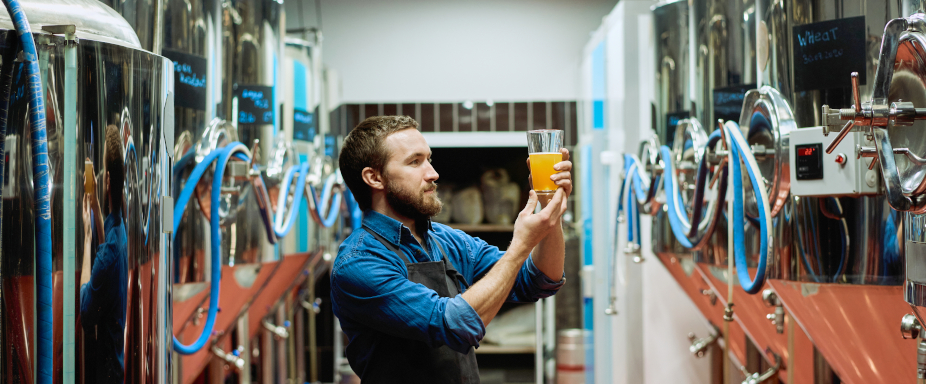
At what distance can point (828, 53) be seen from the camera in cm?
169

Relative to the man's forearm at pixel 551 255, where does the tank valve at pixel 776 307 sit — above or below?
below

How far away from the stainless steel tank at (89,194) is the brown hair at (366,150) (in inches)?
15.4

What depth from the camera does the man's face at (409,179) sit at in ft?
5.27

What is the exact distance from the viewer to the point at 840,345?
1725 millimetres

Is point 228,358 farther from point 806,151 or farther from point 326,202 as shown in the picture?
point 806,151

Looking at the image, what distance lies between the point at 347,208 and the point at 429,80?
3.46 feet

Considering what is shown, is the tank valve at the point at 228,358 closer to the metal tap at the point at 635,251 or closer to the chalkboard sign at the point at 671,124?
the metal tap at the point at 635,251

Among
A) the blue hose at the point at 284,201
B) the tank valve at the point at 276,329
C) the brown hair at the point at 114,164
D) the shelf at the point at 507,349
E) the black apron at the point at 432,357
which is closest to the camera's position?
the brown hair at the point at 114,164

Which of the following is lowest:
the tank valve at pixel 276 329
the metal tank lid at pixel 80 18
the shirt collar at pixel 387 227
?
the tank valve at pixel 276 329

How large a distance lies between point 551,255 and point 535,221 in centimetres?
19

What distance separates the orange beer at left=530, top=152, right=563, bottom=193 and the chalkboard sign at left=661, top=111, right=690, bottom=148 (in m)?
1.31

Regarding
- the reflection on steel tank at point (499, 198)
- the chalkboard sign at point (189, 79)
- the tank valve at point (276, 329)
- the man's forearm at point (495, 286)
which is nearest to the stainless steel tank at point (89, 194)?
the man's forearm at point (495, 286)

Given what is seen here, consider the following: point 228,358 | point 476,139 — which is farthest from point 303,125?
point 476,139

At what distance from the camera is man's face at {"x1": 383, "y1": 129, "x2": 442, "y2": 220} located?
63.3 inches
